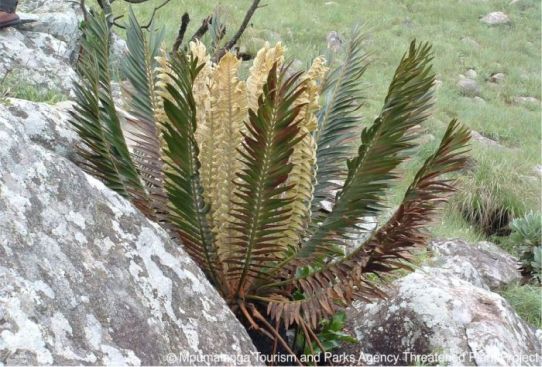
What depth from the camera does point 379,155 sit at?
2211 millimetres

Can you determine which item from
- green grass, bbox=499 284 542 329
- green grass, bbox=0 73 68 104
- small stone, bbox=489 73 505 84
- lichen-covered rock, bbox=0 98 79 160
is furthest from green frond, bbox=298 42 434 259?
small stone, bbox=489 73 505 84

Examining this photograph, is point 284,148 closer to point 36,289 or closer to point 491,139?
point 36,289

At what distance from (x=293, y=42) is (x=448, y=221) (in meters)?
4.80

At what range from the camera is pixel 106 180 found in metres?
2.45

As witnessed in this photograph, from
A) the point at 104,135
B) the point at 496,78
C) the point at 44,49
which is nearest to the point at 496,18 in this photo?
the point at 496,78

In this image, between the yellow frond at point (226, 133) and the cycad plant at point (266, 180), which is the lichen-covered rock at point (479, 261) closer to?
the cycad plant at point (266, 180)

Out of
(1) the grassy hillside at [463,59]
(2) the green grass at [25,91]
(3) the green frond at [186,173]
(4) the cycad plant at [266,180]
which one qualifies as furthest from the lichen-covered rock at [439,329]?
(1) the grassy hillside at [463,59]

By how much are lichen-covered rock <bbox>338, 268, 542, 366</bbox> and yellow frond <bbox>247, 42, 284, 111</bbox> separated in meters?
0.90

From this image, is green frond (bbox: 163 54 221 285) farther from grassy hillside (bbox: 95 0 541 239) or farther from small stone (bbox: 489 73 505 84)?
small stone (bbox: 489 73 505 84)

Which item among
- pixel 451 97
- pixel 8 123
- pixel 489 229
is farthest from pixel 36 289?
pixel 451 97

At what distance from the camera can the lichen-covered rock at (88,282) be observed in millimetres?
1476


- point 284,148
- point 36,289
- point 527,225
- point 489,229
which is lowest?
point 489,229

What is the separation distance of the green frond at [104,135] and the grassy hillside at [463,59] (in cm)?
262

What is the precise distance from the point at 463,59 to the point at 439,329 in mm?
9174
